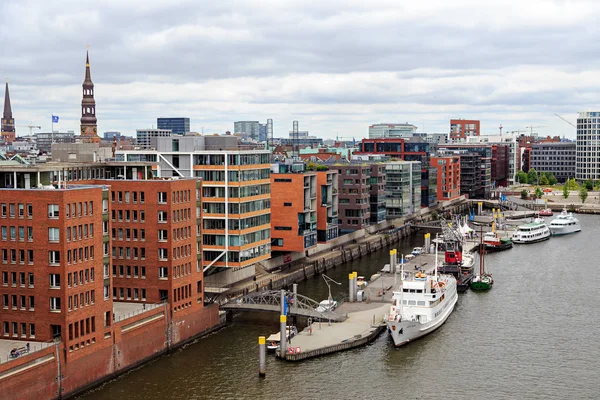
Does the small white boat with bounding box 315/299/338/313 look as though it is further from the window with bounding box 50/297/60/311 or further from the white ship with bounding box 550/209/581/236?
the white ship with bounding box 550/209/581/236

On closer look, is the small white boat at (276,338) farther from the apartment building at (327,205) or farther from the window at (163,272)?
the apartment building at (327,205)

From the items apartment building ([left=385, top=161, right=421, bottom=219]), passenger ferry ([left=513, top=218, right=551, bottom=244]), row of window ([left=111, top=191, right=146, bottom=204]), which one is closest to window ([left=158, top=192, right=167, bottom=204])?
row of window ([left=111, top=191, right=146, bottom=204])

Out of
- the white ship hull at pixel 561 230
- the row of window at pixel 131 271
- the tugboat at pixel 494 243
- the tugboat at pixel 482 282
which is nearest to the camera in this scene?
the row of window at pixel 131 271

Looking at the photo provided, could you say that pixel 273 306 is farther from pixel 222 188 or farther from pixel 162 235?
pixel 222 188

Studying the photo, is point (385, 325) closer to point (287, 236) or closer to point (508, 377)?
point (508, 377)

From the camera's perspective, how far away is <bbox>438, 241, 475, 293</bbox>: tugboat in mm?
107706

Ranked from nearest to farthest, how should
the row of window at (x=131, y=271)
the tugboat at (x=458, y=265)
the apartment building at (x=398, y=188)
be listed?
the row of window at (x=131, y=271), the tugboat at (x=458, y=265), the apartment building at (x=398, y=188)

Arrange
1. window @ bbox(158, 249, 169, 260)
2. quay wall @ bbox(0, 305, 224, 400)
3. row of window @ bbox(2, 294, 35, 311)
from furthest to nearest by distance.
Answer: window @ bbox(158, 249, 169, 260) < row of window @ bbox(2, 294, 35, 311) < quay wall @ bbox(0, 305, 224, 400)

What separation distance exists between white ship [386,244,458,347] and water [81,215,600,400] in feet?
3.82

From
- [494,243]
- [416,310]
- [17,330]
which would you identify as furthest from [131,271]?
[494,243]

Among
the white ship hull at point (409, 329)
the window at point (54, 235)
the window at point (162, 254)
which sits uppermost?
the window at point (54, 235)

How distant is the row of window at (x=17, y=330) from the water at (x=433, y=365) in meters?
6.65

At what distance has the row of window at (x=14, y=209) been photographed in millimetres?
63000

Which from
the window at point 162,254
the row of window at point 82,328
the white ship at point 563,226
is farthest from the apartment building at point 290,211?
the white ship at point 563,226
